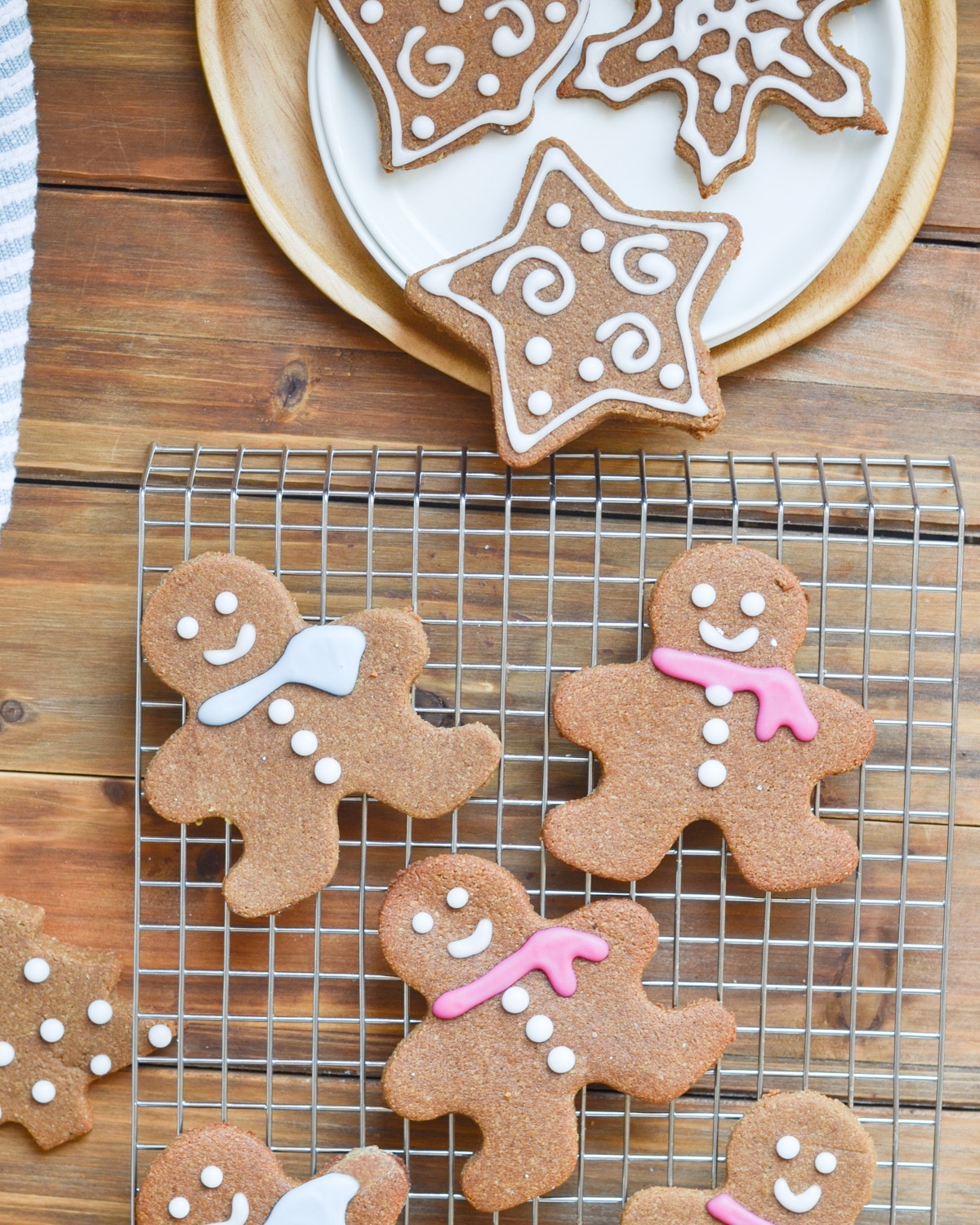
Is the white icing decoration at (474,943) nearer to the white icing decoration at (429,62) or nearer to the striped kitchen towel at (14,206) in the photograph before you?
the striped kitchen towel at (14,206)

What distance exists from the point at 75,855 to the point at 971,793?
94 cm

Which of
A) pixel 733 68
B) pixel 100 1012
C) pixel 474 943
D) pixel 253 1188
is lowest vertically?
pixel 253 1188

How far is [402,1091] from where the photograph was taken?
1.03 metres

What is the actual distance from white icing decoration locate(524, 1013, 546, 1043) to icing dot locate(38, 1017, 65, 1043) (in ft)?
1.53

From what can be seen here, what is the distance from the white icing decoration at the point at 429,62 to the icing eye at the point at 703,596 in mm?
545

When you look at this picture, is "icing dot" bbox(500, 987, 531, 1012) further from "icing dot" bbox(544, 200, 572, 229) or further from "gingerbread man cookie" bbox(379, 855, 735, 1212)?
"icing dot" bbox(544, 200, 572, 229)

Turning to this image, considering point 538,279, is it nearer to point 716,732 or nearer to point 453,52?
point 453,52

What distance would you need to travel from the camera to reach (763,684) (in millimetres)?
1014

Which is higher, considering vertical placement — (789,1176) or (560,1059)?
(560,1059)

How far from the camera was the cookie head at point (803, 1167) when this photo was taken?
40.8 inches

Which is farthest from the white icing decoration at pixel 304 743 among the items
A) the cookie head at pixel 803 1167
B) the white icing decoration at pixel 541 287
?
the cookie head at pixel 803 1167

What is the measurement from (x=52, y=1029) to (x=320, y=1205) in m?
0.32

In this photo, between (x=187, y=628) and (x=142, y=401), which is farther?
(x=142, y=401)

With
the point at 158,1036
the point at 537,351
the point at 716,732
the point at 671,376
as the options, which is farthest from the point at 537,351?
the point at 158,1036
